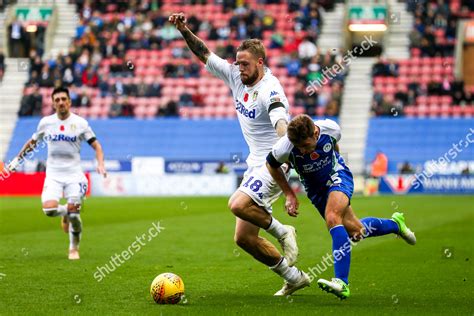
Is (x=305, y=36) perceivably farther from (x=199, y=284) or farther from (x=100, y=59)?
(x=199, y=284)

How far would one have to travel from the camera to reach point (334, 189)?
971cm

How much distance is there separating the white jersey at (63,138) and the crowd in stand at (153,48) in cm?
2400

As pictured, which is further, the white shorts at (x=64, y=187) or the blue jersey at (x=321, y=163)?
the white shorts at (x=64, y=187)

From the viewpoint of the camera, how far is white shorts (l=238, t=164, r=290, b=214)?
393 inches

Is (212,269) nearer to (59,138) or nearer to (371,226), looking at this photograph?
(371,226)

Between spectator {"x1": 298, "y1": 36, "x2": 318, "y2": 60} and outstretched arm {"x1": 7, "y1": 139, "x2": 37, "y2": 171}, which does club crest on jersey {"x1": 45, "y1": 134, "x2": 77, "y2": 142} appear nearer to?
outstretched arm {"x1": 7, "y1": 139, "x2": 37, "y2": 171}

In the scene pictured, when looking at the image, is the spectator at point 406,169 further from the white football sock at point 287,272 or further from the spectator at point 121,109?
the white football sock at point 287,272

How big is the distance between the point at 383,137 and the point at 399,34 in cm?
638

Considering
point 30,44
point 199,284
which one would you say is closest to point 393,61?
point 30,44

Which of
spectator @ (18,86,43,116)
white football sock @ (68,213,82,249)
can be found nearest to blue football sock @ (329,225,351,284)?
white football sock @ (68,213,82,249)

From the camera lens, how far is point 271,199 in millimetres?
10094

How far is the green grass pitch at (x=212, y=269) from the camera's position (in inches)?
367

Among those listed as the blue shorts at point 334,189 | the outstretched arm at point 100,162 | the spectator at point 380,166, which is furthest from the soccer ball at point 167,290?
the spectator at point 380,166

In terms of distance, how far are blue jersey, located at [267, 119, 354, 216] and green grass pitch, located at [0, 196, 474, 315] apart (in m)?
1.13
